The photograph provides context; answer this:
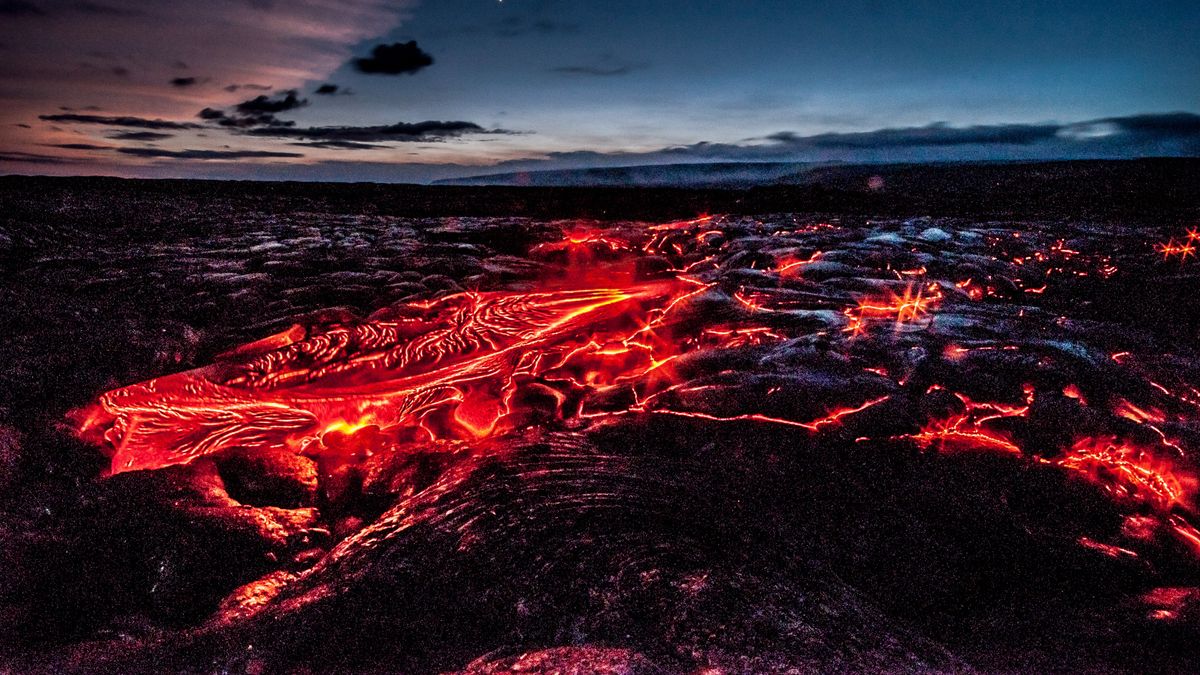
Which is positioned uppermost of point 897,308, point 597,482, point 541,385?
point 897,308

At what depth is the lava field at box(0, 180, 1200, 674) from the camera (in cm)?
191

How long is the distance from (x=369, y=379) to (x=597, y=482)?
1888 millimetres

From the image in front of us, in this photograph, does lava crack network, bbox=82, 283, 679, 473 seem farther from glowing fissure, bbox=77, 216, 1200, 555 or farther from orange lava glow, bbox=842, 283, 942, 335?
orange lava glow, bbox=842, 283, 942, 335

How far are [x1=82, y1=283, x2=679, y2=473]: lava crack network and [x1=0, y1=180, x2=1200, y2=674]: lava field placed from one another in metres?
0.03

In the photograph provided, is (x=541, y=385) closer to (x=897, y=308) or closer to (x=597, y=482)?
(x=597, y=482)

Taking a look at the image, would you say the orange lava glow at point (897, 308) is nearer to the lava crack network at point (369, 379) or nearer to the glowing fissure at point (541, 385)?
the glowing fissure at point (541, 385)

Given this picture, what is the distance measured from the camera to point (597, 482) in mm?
2727

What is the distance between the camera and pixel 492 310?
206 inches

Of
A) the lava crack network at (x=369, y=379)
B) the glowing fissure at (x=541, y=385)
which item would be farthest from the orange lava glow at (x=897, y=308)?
the lava crack network at (x=369, y=379)

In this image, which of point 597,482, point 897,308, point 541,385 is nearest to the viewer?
point 597,482

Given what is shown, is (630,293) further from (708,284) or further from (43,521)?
(43,521)

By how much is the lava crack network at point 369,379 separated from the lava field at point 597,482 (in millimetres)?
26

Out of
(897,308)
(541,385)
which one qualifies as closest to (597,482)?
(541,385)

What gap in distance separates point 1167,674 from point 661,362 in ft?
9.20
